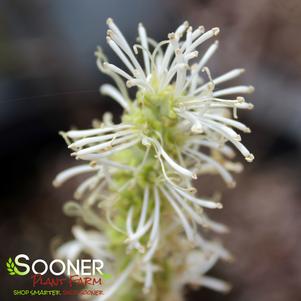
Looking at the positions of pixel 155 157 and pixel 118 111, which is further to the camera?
pixel 118 111

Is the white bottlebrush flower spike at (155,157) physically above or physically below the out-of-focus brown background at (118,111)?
below

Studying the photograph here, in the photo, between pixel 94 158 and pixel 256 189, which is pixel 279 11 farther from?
pixel 94 158

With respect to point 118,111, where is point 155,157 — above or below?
below

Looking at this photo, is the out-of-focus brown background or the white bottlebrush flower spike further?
the out-of-focus brown background

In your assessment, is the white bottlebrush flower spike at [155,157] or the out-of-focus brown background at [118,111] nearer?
the white bottlebrush flower spike at [155,157]

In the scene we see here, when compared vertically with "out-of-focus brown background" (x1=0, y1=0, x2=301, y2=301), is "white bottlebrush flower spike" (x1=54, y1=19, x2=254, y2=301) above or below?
below
